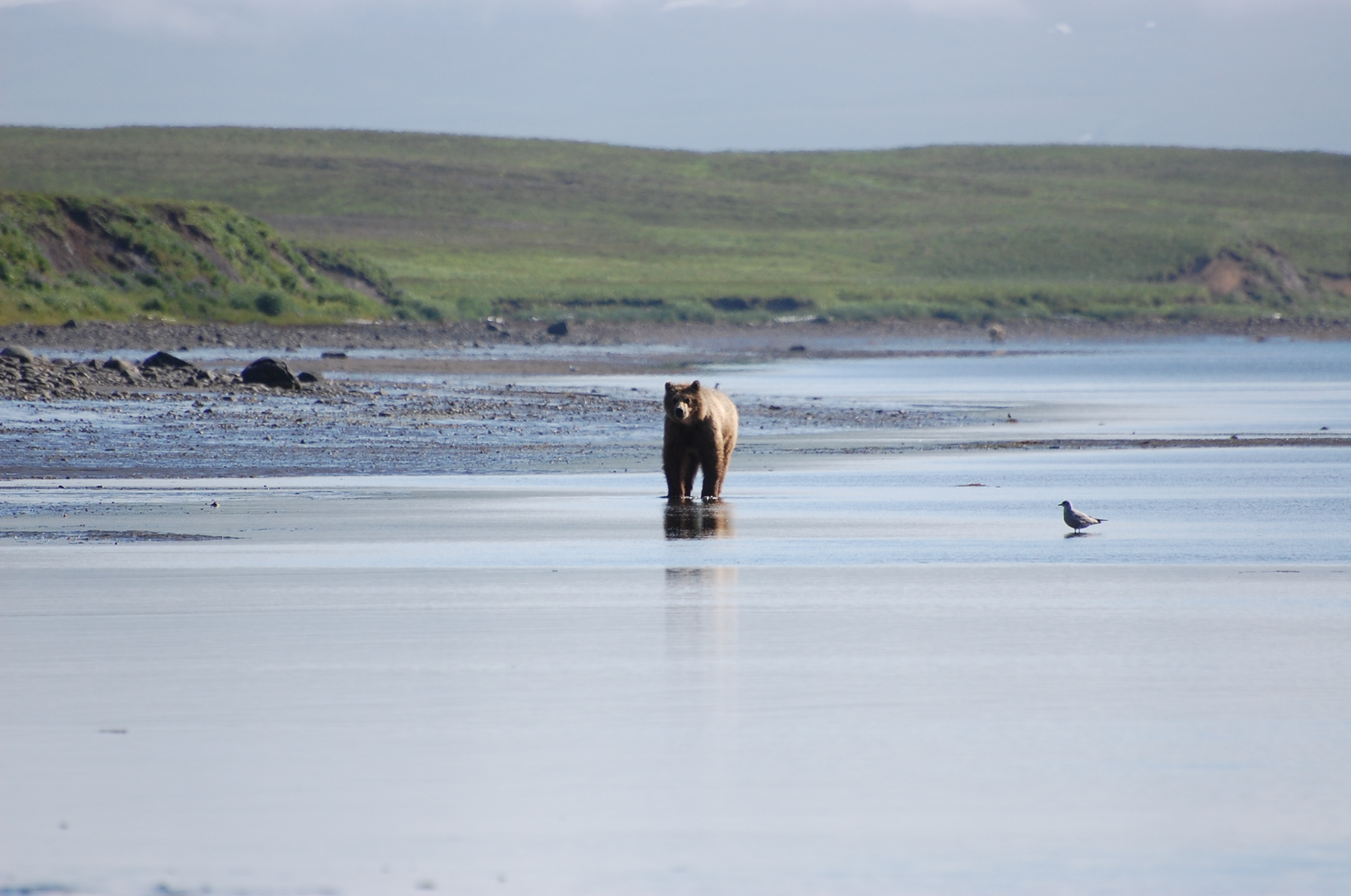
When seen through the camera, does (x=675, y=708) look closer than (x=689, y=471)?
Yes

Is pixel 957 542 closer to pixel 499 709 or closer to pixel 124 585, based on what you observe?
pixel 124 585

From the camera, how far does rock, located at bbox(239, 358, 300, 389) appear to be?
24969mm

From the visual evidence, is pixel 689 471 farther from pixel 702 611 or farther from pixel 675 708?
pixel 675 708

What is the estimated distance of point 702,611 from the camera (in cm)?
895

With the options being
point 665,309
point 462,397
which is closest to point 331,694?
point 462,397

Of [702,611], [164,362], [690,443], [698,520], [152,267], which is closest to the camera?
[702,611]

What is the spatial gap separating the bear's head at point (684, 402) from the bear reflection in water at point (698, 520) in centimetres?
69

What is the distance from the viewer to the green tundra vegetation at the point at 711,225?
232 ft

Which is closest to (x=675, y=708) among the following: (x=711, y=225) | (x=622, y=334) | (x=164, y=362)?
(x=164, y=362)

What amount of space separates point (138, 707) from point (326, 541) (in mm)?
4824

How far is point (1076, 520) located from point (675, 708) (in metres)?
5.86

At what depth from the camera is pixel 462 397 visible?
1031 inches

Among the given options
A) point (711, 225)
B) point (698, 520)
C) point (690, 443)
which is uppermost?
point (711, 225)

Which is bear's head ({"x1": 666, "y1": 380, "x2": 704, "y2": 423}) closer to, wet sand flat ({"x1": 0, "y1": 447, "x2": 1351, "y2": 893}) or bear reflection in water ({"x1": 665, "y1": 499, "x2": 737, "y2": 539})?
bear reflection in water ({"x1": 665, "y1": 499, "x2": 737, "y2": 539})
